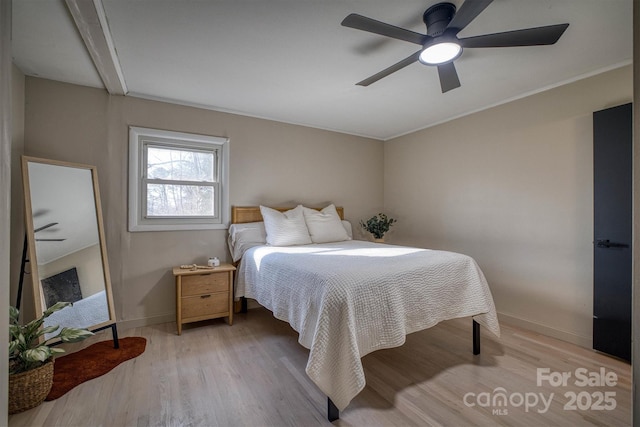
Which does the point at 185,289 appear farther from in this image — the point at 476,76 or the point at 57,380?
the point at 476,76

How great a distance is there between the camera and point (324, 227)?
3.52 m

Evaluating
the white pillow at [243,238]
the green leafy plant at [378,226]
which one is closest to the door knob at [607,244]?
the green leafy plant at [378,226]

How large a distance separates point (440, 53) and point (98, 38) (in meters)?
2.28

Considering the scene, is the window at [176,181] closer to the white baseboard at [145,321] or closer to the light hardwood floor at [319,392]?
the white baseboard at [145,321]

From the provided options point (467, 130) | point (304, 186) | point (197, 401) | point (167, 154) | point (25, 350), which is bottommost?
point (197, 401)

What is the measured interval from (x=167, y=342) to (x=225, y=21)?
2.63m

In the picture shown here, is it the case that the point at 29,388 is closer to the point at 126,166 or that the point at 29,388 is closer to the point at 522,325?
the point at 126,166

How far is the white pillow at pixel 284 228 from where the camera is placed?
316 centimetres

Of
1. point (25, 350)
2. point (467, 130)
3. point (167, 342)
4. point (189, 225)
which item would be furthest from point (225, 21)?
point (467, 130)

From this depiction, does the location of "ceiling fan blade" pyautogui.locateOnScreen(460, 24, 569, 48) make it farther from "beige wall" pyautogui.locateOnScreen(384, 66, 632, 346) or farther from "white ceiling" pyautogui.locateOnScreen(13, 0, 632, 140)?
"beige wall" pyautogui.locateOnScreen(384, 66, 632, 346)

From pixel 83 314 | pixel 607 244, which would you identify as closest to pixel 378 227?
pixel 607 244

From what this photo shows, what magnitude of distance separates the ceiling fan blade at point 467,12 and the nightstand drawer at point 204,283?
277 cm

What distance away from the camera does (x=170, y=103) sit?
3.07 m

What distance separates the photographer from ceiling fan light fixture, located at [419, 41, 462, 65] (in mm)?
1710
